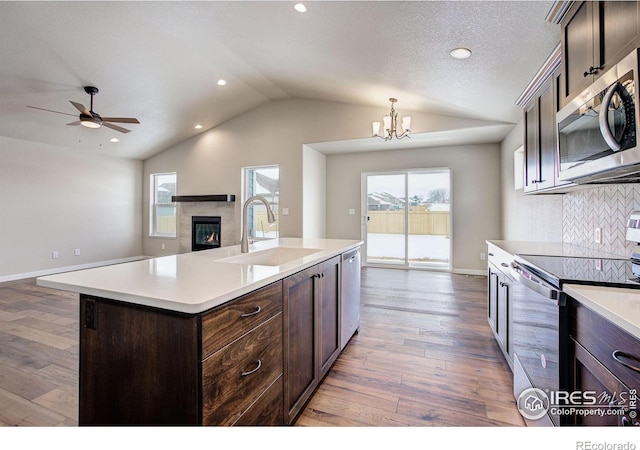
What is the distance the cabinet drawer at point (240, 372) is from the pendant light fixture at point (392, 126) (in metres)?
3.89

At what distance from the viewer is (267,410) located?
137cm

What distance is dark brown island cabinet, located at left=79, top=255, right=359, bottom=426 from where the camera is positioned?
102cm

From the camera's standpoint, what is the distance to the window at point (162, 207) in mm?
7441

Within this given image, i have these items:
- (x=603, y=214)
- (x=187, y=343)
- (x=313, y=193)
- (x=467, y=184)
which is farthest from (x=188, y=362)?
(x=467, y=184)

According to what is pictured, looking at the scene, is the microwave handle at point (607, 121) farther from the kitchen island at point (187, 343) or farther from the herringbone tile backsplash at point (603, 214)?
the kitchen island at point (187, 343)

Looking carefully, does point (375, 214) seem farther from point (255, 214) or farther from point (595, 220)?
point (595, 220)

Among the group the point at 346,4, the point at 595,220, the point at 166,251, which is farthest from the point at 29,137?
the point at 595,220

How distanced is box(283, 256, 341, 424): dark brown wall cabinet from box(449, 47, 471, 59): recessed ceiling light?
2130 mm

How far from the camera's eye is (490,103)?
3.75 meters

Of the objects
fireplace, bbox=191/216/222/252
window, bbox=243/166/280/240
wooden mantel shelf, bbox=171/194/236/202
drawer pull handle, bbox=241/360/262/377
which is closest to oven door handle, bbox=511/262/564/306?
drawer pull handle, bbox=241/360/262/377

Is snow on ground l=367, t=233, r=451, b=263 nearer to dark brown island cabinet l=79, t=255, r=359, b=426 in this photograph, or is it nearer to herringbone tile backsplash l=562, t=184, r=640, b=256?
herringbone tile backsplash l=562, t=184, r=640, b=256

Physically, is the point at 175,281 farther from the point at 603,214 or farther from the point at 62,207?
the point at 62,207

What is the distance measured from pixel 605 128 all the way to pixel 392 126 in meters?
3.73

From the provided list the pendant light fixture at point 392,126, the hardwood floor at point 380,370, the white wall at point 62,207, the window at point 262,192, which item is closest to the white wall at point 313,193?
the window at point 262,192
